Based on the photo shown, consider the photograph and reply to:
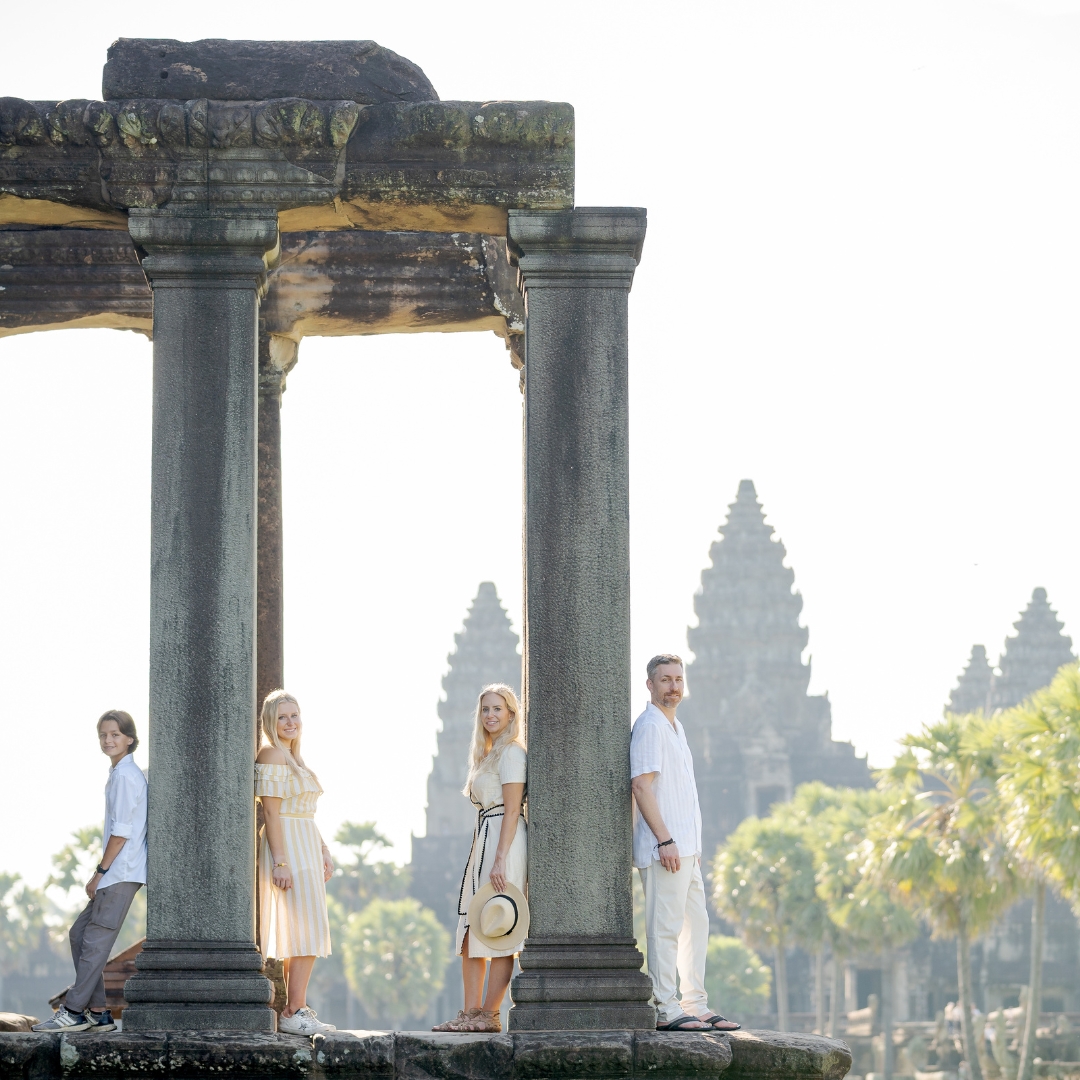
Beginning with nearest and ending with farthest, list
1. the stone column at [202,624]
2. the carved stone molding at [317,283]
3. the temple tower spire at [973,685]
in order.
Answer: the stone column at [202,624], the carved stone molding at [317,283], the temple tower spire at [973,685]

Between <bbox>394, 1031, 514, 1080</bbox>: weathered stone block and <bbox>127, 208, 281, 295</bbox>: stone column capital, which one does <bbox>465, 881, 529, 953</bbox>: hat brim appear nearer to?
<bbox>394, 1031, 514, 1080</bbox>: weathered stone block

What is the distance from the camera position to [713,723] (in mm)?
99375

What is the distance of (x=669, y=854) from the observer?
28.2 ft

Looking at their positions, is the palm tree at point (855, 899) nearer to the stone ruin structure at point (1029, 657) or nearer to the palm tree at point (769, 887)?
the palm tree at point (769, 887)

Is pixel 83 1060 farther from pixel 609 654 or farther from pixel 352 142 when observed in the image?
pixel 352 142

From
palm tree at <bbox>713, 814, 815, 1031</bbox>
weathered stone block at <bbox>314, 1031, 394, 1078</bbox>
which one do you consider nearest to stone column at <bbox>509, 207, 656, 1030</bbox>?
weathered stone block at <bbox>314, 1031, 394, 1078</bbox>

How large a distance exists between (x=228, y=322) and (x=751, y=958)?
6012 centimetres

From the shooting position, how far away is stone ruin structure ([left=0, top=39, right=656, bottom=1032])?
8422mm

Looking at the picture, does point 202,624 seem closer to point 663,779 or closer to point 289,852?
point 289,852

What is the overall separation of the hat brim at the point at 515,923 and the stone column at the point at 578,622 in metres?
0.17

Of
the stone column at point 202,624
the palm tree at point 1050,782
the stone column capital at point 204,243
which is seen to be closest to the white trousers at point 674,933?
the stone column at point 202,624

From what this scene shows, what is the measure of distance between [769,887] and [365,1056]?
45.9m

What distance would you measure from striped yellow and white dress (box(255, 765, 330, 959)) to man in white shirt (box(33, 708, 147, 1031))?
22.7 inches

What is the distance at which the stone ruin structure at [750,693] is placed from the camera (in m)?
94.4
